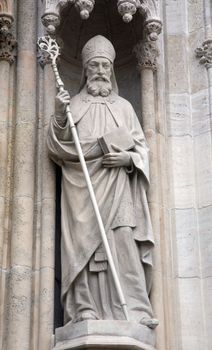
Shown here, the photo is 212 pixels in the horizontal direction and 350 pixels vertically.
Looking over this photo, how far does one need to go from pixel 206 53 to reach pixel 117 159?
5.81 ft

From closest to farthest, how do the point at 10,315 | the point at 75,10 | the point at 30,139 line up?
the point at 10,315 < the point at 30,139 < the point at 75,10

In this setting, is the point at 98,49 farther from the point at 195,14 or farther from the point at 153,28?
the point at 195,14

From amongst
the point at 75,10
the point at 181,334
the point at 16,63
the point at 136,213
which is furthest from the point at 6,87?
the point at 181,334

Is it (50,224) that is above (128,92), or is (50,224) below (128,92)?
below

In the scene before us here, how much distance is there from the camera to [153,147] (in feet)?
31.7

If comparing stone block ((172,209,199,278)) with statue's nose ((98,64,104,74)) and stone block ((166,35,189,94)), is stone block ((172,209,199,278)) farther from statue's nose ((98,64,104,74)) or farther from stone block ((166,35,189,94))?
statue's nose ((98,64,104,74))

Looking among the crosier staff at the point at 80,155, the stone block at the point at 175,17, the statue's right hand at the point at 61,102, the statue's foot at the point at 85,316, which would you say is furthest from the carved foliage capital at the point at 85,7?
the statue's foot at the point at 85,316

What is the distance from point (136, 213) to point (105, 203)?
0.30 metres

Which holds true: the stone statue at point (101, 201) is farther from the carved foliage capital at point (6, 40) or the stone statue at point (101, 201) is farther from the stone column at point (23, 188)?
the carved foliage capital at point (6, 40)

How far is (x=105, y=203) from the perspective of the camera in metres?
8.96

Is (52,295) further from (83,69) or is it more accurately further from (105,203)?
(83,69)

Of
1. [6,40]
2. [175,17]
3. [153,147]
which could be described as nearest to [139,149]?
[153,147]

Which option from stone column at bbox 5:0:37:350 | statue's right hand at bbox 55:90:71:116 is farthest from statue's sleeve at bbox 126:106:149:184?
stone column at bbox 5:0:37:350

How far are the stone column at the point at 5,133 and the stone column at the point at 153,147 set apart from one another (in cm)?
130
